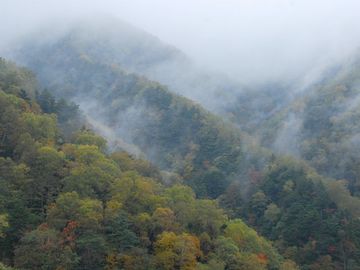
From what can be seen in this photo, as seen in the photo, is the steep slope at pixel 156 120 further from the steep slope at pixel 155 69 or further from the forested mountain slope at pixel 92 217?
the forested mountain slope at pixel 92 217

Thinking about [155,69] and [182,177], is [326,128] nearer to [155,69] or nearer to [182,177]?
[182,177]

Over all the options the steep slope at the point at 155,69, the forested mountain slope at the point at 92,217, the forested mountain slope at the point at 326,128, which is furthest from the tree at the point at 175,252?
the steep slope at the point at 155,69

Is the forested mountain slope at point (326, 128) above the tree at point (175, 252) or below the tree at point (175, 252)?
above

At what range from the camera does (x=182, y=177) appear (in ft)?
352

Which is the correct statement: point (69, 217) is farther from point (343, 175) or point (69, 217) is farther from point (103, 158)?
point (343, 175)

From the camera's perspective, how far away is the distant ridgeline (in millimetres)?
→ 53125

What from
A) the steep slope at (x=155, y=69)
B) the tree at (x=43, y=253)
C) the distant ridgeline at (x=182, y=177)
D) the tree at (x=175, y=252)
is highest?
the steep slope at (x=155, y=69)

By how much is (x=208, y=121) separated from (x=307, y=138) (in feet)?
86.3

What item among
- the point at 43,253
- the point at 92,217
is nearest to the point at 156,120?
the point at 92,217

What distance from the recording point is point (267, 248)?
62.2 metres

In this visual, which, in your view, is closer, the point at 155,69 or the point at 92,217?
the point at 92,217

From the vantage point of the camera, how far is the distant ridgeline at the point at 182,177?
53125mm

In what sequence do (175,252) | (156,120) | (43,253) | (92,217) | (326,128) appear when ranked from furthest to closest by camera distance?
(156,120) → (326,128) → (175,252) → (92,217) → (43,253)

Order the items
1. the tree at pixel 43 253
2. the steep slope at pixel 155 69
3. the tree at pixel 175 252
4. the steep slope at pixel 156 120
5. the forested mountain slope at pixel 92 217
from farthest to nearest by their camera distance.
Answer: the steep slope at pixel 155 69
the steep slope at pixel 156 120
the tree at pixel 175 252
the forested mountain slope at pixel 92 217
the tree at pixel 43 253
